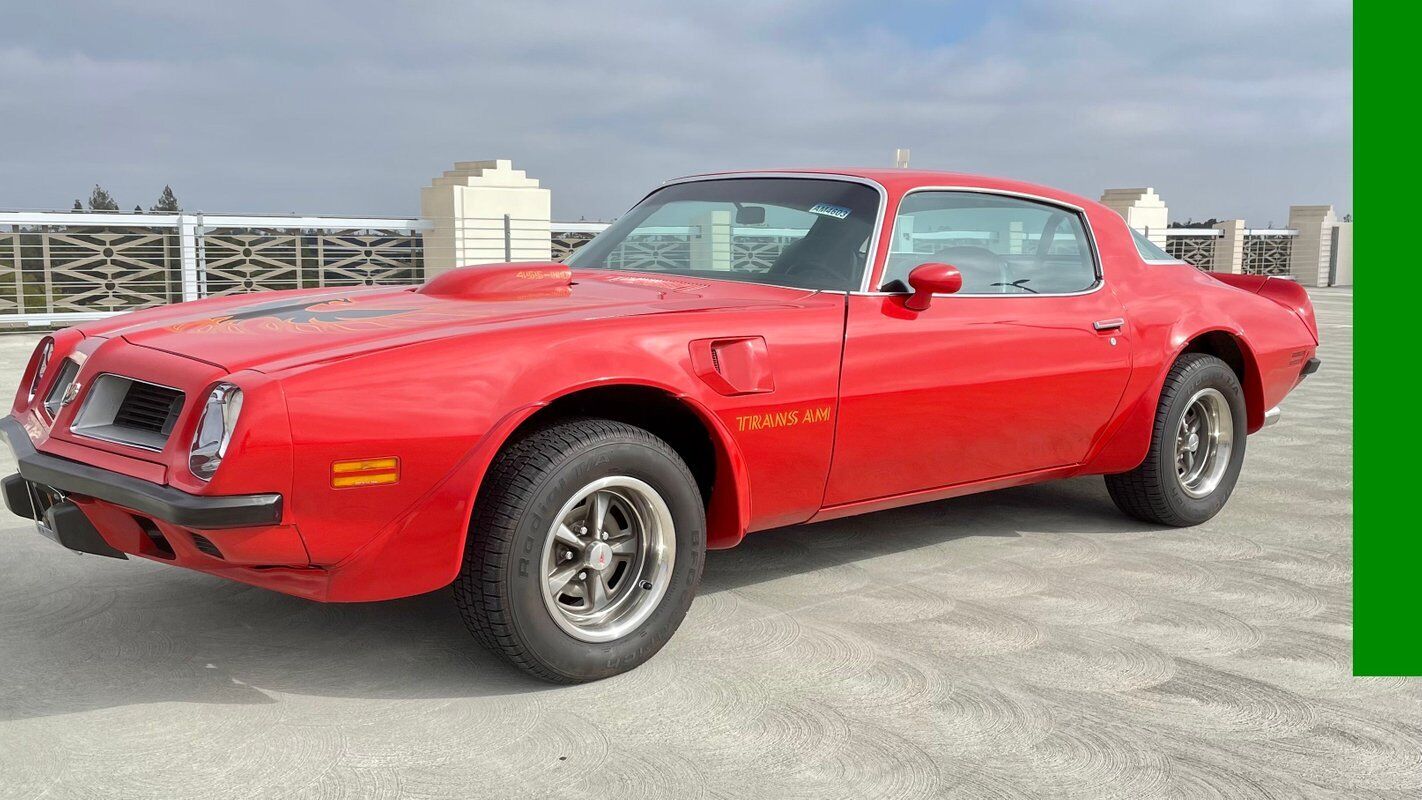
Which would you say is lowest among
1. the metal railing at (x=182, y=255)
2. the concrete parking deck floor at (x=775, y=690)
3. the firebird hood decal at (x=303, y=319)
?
the concrete parking deck floor at (x=775, y=690)

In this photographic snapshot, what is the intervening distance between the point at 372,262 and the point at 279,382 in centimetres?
1781

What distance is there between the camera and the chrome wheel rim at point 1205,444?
16.6 feet

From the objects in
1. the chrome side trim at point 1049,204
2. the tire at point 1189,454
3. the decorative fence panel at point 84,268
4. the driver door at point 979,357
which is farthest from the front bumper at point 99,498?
the decorative fence panel at point 84,268

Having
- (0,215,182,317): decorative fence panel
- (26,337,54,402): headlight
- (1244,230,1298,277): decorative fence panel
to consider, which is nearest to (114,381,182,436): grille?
(26,337,54,402): headlight

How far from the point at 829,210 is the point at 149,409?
85.1 inches

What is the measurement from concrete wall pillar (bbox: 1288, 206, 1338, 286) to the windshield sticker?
3330 centimetres

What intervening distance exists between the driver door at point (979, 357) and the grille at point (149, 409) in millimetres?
1797

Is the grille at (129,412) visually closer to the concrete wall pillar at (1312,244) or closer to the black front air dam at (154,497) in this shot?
the black front air dam at (154,497)

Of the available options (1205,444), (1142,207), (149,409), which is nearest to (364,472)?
(149,409)

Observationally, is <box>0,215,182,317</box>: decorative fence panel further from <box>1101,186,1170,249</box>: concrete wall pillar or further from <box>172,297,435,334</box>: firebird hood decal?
<box>1101,186,1170,249</box>: concrete wall pillar

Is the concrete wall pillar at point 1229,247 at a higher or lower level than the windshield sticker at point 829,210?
higher

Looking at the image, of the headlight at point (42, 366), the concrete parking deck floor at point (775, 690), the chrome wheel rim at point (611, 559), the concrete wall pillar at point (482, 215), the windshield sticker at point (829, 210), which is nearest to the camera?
the concrete parking deck floor at point (775, 690)

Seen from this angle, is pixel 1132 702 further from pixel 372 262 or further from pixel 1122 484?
pixel 372 262

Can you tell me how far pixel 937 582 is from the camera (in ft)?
13.6
